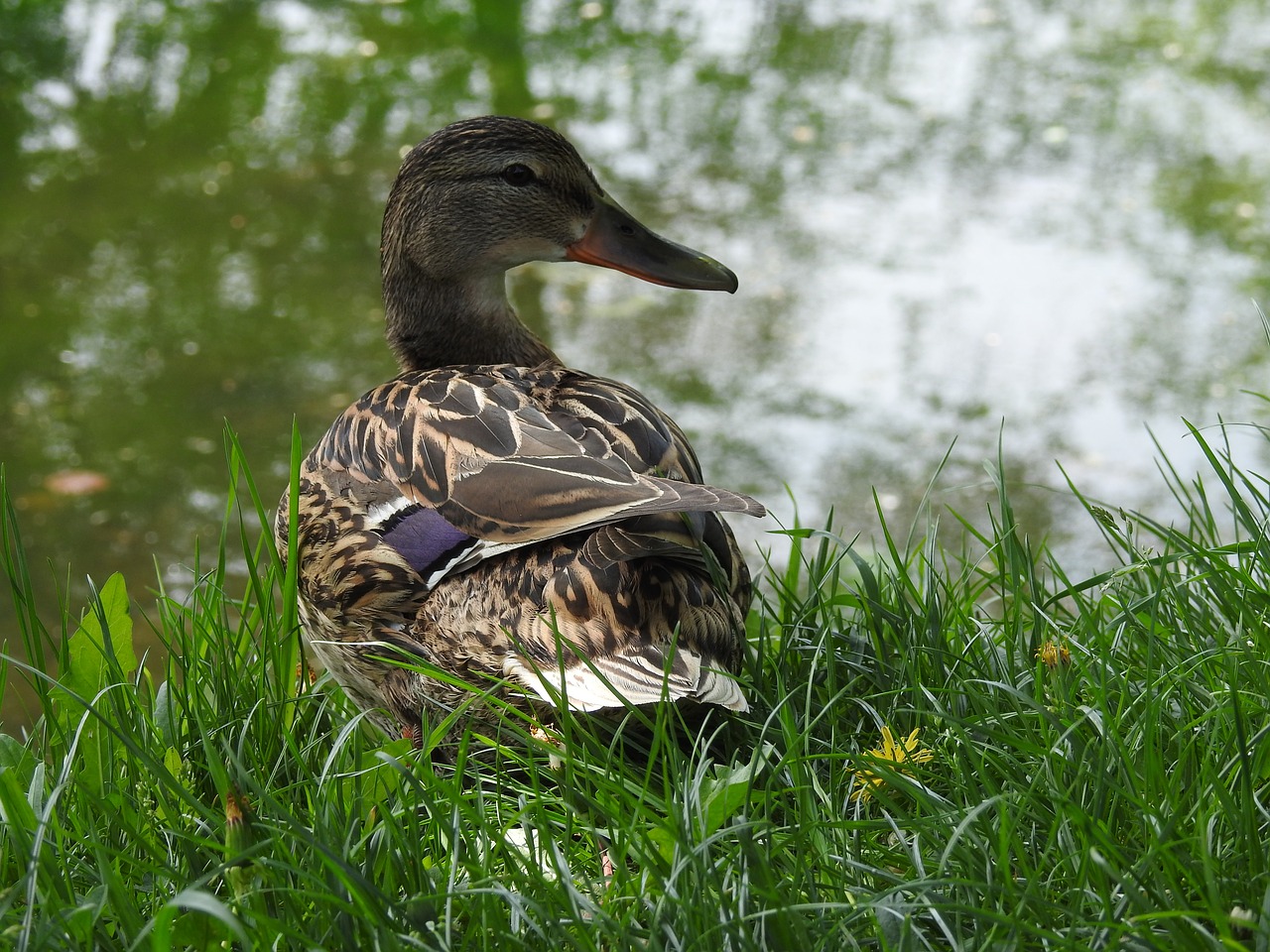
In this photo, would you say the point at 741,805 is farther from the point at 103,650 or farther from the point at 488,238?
the point at 488,238

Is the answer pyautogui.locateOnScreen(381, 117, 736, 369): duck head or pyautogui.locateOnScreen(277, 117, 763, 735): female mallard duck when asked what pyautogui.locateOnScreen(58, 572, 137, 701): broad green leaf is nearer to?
pyautogui.locateOnScreen(277, 117, 763, 735): female mallard duck

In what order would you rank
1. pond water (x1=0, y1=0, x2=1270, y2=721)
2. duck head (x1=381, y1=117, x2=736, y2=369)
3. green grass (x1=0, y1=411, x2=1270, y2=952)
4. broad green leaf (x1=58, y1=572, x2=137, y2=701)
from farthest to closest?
1. pond water (x1=0, y1=0, x2=1270, y2=721)
2. duck head (x1=381, y1=117, x2=736, y2=369)
3. broad green leaf (x1=58, y1=572, x2=137, y2=701)
4. green grass (x1=0, y1=411, x2=1270, y2=952)

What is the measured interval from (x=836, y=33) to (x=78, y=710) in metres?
6.47

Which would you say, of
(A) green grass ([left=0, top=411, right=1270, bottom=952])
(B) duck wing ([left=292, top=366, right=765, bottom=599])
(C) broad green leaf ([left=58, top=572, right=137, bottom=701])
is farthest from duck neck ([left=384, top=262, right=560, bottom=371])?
(C) broad green leaf ([left=58, top=572, right=137, bottom=701])

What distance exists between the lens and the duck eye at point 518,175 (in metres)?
3.25

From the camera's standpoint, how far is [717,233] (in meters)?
6.16

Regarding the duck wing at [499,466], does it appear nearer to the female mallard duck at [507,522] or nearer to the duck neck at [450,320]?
the female mallard duck at [507,522]

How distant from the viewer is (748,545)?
456 cm

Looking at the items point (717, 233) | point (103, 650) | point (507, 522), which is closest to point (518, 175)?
point (507, 522)

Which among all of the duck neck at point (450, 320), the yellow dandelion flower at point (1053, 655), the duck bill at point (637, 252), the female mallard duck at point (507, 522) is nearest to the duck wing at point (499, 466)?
the female mallard duck at point (507, 522)

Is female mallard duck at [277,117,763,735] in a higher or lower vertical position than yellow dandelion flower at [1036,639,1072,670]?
higher

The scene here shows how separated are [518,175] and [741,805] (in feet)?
5.52

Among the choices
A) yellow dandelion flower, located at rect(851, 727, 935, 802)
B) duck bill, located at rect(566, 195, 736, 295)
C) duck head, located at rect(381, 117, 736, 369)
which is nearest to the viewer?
yellow dandelion flower, located at rect(851, 727, 935, 802)

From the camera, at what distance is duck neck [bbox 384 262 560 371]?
338cm
